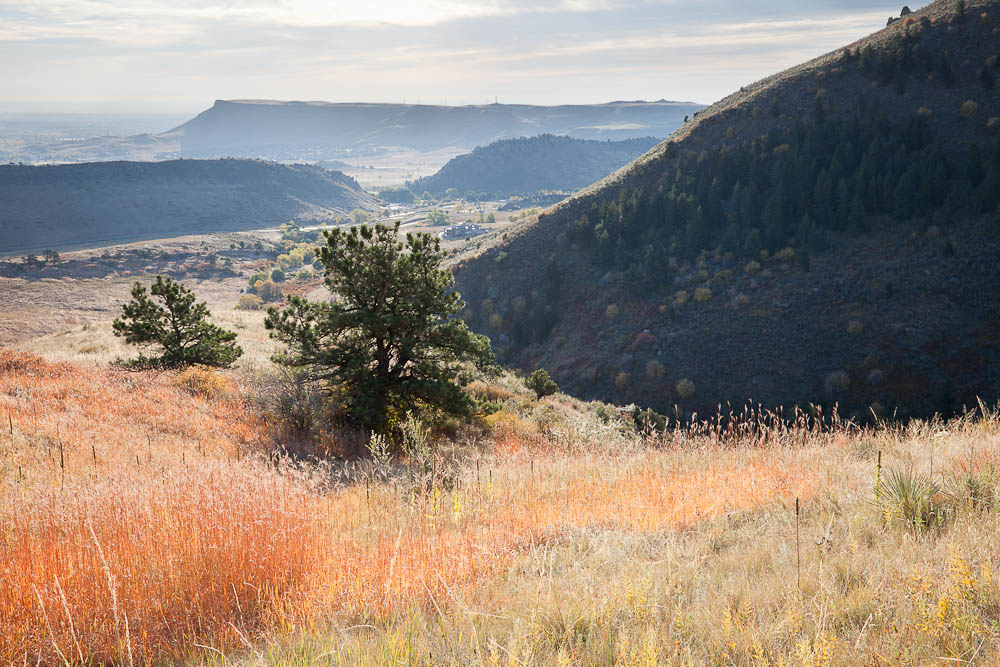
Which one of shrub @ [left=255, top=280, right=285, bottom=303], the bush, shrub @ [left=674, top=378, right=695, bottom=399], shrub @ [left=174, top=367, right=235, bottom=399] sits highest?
the bush

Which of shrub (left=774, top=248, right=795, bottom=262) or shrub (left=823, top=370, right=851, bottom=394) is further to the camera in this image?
shrub (left=774, top=248, right=795, bottom=262)

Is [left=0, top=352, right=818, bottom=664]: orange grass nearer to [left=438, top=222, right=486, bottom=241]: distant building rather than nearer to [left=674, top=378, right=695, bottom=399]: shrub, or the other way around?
[left=674, top=378, right=695, bottom=399]: shrub

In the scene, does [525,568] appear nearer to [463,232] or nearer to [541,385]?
[541,385]

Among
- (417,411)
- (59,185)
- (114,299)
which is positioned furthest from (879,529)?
(59,185)

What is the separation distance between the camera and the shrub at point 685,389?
3638cm

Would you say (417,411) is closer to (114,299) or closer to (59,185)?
(114,299)

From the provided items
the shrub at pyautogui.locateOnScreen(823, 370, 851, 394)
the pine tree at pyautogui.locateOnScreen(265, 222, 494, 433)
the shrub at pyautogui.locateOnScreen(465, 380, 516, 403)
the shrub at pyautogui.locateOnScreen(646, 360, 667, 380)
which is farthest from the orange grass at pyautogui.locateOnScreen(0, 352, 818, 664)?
the shrub at pyautogui.locateOnScreen(646, 360, 667, 380)

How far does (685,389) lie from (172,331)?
3048 centimetres

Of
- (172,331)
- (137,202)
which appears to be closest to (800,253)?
(172,331)

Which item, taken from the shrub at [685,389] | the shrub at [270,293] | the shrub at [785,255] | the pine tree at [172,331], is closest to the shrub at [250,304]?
the shrub at [270,293]

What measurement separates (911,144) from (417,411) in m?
53.5

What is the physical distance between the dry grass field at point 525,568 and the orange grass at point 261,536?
0.02 metres

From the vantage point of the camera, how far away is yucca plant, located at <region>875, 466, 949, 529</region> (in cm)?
350

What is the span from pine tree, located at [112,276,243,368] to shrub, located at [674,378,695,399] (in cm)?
2858
